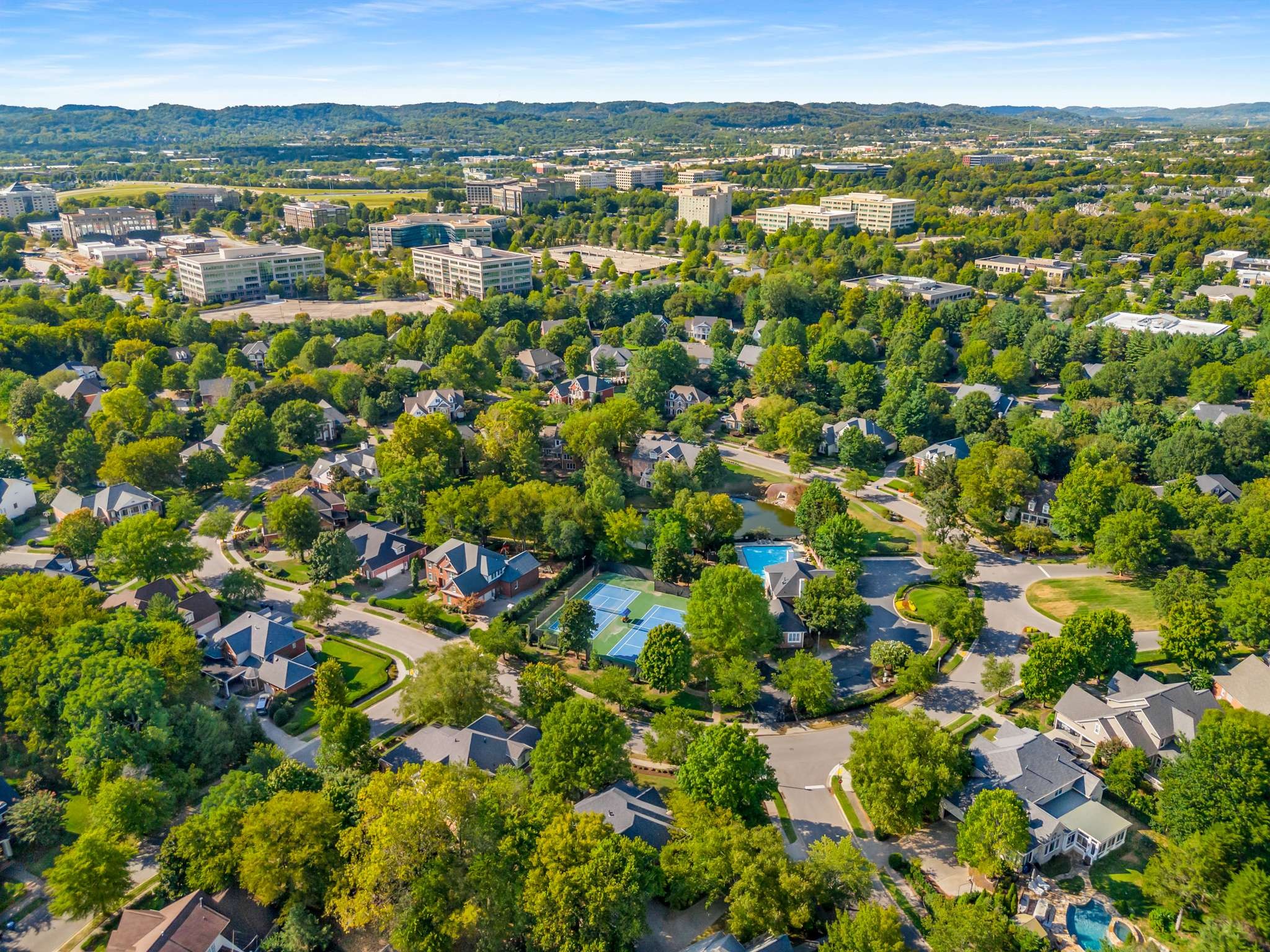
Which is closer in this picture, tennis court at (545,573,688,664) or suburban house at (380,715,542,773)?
suburban house at (380,715,542,773)

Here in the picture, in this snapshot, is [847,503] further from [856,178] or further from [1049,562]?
[856,178]

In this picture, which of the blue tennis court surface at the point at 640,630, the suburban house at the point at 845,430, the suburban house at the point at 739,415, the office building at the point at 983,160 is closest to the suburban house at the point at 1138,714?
the blue tennis court surface at the point at 640,630

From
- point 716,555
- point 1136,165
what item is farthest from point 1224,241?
Result: point 716,555

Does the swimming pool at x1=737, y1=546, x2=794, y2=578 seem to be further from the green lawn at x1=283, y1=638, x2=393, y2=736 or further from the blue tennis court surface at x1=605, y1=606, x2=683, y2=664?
the green lawn at x1=283, y1=638, x2=393, y2=736

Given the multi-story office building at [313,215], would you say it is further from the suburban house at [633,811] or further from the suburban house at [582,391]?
the suburban house at [633,811]

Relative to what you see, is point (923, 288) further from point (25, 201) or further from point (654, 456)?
point (25, 201)

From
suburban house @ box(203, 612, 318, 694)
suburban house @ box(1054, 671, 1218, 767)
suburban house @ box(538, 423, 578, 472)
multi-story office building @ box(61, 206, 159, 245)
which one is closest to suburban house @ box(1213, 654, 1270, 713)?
suburban house @ box(1054, 671, 1218, 767)
